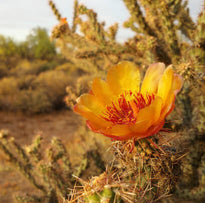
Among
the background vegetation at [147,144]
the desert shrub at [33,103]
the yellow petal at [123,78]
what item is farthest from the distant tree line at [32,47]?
the yellow petal at [123,78]

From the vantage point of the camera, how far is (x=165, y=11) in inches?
95.7

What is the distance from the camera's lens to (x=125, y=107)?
123 centimetres

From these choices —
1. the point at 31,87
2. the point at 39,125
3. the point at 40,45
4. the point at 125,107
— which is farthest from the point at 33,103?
the point at 40,45

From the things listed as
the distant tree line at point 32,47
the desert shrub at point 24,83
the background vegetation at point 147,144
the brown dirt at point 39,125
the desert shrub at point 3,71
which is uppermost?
the distant tree line at point 32,47

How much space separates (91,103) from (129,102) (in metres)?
0.19

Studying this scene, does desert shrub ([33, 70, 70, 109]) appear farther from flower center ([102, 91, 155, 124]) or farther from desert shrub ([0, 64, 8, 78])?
flower center ([102, 91, 155, 124])

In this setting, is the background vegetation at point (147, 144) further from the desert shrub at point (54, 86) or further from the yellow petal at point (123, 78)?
the desert shrub at point (54, 86)

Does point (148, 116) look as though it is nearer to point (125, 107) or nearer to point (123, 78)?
point (125, 107)

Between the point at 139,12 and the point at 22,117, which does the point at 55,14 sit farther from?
the point at 22,117

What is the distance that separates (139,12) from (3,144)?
2456 millimetres

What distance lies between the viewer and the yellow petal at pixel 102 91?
1286 mm

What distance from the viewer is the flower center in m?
1.17

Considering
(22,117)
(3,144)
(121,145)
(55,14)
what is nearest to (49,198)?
(3,144)

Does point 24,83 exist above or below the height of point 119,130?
above
